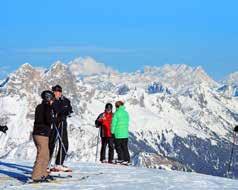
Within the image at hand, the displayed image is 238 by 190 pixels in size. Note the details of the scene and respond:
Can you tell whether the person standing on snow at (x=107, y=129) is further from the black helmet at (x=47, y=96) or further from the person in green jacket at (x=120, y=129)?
the black helmet at (x=47, y=96)

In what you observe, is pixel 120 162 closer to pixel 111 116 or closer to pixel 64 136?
pixel 111 116

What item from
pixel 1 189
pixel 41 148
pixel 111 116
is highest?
pixel 111 116

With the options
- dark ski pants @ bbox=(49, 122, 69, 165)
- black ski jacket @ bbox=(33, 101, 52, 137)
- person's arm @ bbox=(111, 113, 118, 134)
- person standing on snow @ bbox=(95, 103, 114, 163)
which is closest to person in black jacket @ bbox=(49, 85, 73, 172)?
dark ski pants @ bbox=(49, 122, 69, 165)

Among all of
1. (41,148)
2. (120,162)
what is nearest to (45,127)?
(41,148)

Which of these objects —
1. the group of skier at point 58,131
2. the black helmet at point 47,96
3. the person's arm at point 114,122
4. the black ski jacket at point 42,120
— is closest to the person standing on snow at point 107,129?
the group of skier at point 58,131

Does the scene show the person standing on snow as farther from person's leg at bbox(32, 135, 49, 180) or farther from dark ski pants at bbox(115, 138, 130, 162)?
person's leg at bbox(32, 135, 49, 180)

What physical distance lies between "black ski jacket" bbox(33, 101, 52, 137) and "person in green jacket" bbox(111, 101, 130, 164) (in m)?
8.78

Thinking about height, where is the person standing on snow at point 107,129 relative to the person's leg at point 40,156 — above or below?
above

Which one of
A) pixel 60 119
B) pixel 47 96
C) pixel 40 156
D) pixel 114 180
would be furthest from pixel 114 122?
pixel 47 96

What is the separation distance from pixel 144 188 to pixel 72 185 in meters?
2.06

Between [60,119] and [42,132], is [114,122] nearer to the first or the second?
[60,119]

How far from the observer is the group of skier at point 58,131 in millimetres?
19422

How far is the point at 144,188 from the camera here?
19016 mm

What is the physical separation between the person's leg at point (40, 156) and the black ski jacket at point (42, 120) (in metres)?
0.17
